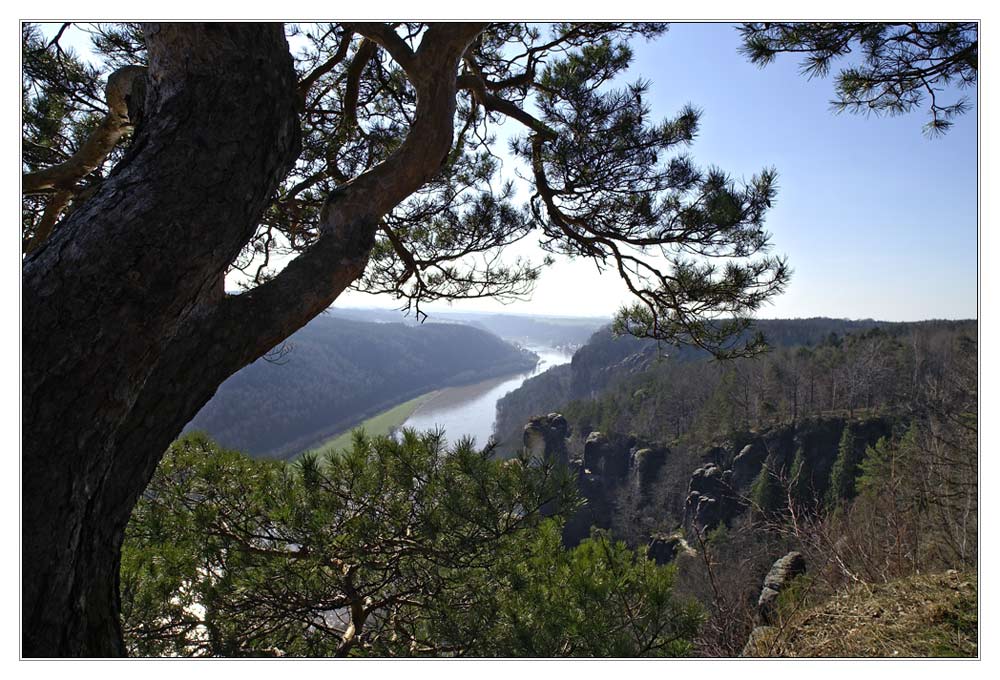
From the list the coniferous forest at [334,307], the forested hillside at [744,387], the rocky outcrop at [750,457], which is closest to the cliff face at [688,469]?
the rocky outcrop at [750,457]

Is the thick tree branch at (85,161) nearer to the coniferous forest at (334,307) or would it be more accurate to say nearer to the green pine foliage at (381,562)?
the coniferous forest at (334,307)

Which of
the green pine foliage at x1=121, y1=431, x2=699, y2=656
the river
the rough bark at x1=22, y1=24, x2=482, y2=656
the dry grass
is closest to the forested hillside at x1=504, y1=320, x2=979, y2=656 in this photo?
the river

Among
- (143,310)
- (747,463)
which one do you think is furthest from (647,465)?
(143,310)

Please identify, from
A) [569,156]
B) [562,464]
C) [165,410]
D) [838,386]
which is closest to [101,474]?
[165,410]

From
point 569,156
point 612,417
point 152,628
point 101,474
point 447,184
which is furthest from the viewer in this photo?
point 612,417

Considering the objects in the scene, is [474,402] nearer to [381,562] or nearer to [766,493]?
[766,493]

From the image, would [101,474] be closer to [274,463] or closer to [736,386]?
[274,463]
